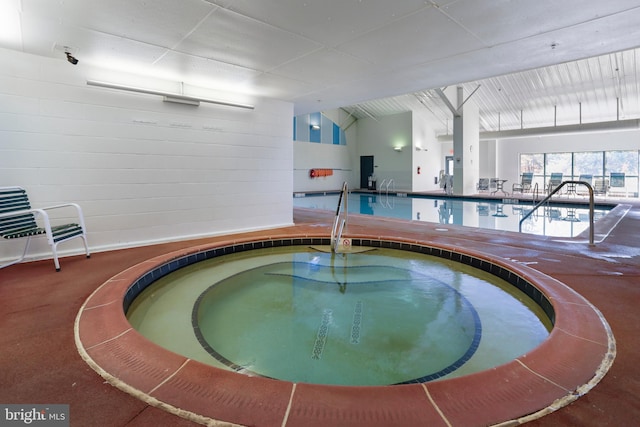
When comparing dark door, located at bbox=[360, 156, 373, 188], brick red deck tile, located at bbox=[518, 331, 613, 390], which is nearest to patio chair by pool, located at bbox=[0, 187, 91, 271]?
brick red deck tile, located at bbox=[518, 331, 613, 390]

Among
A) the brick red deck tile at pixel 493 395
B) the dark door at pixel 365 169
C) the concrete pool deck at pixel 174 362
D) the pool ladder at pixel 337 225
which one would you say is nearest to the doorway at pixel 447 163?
the dark door at pixel 365 169

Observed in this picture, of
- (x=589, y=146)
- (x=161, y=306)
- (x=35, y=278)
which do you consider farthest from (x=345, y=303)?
(x=589, y=146)

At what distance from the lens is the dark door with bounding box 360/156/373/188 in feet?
50.7

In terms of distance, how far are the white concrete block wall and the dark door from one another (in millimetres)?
10405

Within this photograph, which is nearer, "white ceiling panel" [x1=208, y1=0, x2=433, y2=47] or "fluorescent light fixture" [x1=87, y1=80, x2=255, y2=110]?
"white ceiling panel" [x1=208, y1=0, x2=433, y2=47]

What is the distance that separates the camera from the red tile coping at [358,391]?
1142mm

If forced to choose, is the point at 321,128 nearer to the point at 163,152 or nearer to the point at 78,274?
the point at 163,152

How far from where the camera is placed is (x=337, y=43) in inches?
121

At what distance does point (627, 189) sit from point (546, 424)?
16.1 m

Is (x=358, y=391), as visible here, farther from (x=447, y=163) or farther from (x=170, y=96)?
(x=447, y=163)

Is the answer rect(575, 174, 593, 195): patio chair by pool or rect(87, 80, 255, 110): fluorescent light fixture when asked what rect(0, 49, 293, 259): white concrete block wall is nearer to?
rect(87, 80, 255, 110): fluorescent light fixture

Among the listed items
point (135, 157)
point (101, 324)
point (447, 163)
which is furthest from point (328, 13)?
point (447, 163)

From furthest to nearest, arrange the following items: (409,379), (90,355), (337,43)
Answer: (337,43), (409,379), (90,355)

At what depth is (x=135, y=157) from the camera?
3.98 meters
